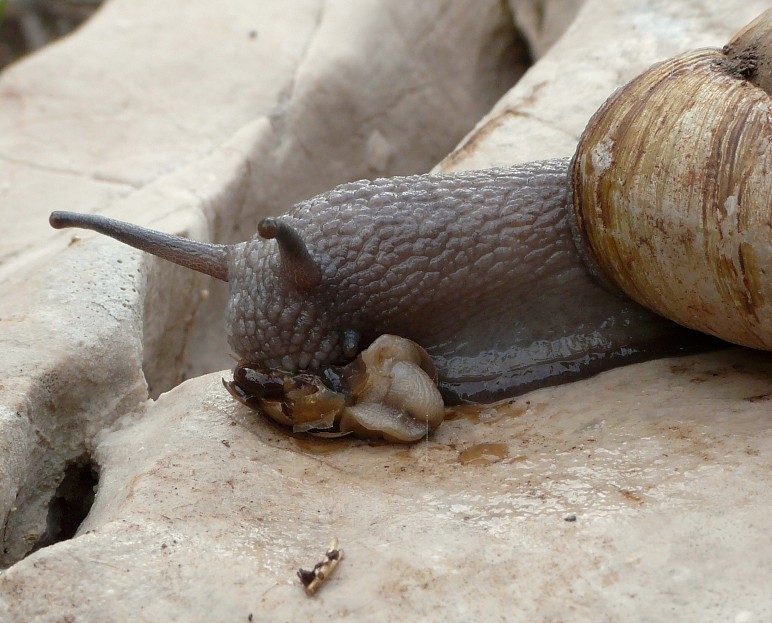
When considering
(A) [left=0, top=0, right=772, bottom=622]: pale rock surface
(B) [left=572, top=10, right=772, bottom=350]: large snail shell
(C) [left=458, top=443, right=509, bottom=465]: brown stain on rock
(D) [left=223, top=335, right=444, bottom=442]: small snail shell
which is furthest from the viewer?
(D) [left=223, top=335, right=444, bottom=442]: small snail shell

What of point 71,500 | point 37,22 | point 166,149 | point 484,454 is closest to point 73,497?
point 71,500

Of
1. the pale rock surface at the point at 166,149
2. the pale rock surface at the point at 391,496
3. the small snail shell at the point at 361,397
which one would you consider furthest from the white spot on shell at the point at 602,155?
the pale rock surface at the point at 166,149

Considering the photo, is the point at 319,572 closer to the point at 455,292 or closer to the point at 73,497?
the point at 455,292

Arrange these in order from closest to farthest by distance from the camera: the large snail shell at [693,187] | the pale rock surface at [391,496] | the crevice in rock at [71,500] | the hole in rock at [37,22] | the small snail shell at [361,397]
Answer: the pale rock surface at [391,496] → the large snail shell at [693,187] → the small snail shell at [361,397] → the crevice in rock at [71,500] → the hole in rock at [37,22]

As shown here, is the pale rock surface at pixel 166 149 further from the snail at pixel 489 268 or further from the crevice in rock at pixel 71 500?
the snail at pixel 489 268

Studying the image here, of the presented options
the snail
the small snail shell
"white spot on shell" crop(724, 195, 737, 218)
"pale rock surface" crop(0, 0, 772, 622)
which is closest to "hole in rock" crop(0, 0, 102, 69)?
"pale rock surface" crop(0, 0, 772, 622)

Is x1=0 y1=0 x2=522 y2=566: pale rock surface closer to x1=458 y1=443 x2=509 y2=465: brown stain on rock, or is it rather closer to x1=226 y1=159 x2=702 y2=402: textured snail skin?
x1=226 y1=159 x2=702 y2=402: textured snail skin
